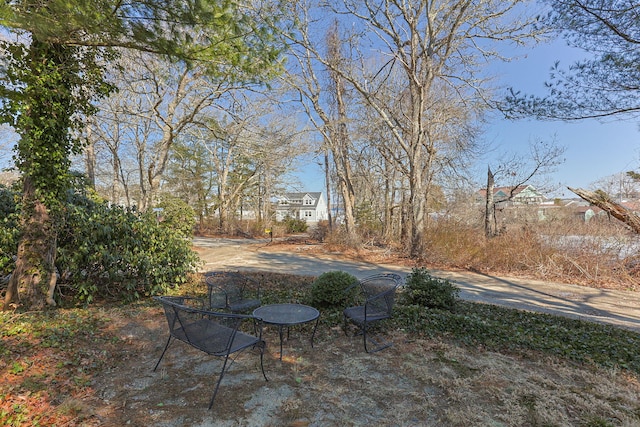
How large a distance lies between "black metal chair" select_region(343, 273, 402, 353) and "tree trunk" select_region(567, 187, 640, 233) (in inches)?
277

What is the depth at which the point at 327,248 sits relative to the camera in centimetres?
1264

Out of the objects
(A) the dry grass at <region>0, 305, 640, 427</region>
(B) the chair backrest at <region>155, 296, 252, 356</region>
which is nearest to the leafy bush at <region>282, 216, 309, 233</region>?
(A) the dry grass at <region>0, 305, 640, 427</region>

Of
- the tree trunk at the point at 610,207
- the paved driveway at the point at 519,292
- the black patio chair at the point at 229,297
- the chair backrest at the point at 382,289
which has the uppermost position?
the tree trunk at the point at 610,207

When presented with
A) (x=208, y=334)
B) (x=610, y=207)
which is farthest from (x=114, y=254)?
(x=610, y=207)

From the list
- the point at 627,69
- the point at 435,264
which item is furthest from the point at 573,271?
the point at 627,69

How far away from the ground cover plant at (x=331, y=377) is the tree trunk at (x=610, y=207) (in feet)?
16.8

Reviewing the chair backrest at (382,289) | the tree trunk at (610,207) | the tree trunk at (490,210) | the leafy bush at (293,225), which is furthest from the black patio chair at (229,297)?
the leafy bush at (293,225)

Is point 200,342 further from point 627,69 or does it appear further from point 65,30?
point 627,69

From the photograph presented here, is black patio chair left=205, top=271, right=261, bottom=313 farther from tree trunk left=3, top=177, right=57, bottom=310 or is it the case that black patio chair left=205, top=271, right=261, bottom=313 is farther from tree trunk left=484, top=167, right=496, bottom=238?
tree trunk left=484, top=167, right=496, bottom=238

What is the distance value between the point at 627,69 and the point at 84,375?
26.5 ft

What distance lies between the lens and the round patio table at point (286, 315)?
3.09 metres

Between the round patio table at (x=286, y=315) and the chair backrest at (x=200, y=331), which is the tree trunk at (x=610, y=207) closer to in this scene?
the round patio table at (x=286, y=315)

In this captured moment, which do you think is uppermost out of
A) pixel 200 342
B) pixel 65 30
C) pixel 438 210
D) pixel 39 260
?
pixel 65 30

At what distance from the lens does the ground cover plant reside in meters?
2.18
